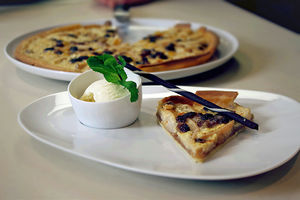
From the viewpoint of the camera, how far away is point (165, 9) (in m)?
3.47

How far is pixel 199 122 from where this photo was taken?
129 centimetres

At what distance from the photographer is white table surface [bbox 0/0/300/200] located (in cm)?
113

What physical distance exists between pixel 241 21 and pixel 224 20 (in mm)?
134

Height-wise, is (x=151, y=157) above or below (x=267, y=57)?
above

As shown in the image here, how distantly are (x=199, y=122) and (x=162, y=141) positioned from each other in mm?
138

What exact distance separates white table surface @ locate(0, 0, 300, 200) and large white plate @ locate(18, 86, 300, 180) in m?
0.06

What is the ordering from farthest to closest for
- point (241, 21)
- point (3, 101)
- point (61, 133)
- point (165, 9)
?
point (165, 9)
point (241, 21)
point (3, 101)
point (61, 133)

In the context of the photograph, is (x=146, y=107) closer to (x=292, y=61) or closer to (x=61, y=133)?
(x=61, y=133)

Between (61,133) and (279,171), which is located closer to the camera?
(279,171)

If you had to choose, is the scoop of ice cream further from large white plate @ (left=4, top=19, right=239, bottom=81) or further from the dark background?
the dark background

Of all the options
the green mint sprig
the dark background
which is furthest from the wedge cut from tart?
the dark background

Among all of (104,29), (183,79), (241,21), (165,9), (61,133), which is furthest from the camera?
(165,9)

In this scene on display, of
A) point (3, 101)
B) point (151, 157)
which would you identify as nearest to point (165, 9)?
point (3, 101)

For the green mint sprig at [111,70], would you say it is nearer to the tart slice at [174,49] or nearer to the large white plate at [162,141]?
the large white plate at [162,141]
